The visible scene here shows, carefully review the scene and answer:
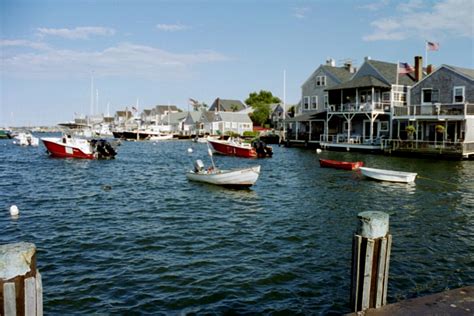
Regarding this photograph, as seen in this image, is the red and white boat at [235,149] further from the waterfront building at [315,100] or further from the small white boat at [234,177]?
the small white boat at [234,177]

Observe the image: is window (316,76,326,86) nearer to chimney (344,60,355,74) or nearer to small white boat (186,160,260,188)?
chimney (344,60,355,74)

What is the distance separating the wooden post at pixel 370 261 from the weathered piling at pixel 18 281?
424 centimetres

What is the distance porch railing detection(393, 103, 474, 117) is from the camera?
42.3 meters

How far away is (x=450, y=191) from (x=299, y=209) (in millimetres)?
10402

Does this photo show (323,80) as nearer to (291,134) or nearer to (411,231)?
(291,134)

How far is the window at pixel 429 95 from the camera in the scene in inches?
1905

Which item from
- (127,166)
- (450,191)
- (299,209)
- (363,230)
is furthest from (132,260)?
(127,166)

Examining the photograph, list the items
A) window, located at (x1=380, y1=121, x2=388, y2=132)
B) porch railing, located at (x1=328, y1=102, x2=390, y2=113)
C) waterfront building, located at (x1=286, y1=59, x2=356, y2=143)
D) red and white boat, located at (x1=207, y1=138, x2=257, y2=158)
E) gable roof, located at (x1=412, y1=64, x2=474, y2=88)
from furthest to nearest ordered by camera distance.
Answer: waterfront building, located at (x1=286, y1=59, x2=356, y2=143) < window, located at (x1=380, y1=121, x2=388, y2=132) < porch railing, located at (x1=328, y1=102, x2=390, y2=113) < red and white boat, located at (x1=207, y1=138, x2=257, y2=158) < gable roof, located at (x1=412, y1=64, x2=474, y2=88)

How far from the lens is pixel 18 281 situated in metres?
4.30

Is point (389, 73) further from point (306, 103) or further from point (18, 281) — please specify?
point (18, 281)

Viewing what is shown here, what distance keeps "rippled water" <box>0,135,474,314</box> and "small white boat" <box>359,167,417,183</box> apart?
0.58 meters

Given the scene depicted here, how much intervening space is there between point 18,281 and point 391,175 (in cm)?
2612

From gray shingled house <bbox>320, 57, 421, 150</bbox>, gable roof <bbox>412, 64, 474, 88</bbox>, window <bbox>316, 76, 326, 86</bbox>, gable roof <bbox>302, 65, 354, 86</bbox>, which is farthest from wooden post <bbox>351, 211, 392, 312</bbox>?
window <bbox>316, 76, 326, 86</bbox>

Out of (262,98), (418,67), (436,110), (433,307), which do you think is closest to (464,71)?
(436,110)
